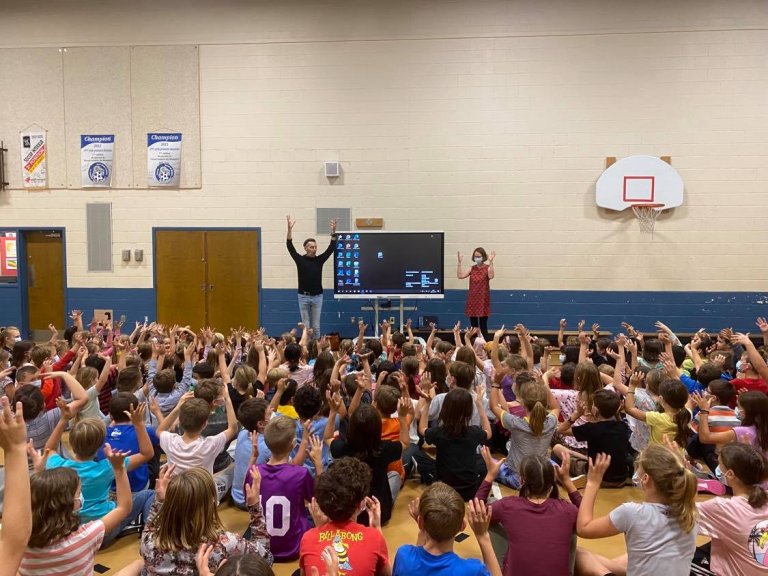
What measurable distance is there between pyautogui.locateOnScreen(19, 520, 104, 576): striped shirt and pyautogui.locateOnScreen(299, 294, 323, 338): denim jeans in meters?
7.43

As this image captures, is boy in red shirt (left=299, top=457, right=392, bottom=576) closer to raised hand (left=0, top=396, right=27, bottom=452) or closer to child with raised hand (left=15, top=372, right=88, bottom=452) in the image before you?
raised hand (left=0, top=396, right=27, bottom=452)

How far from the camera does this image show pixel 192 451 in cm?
352

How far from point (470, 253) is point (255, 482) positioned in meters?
8.30

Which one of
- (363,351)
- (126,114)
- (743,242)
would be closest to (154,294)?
(126,114)

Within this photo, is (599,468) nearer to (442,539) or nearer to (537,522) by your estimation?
(537,522)

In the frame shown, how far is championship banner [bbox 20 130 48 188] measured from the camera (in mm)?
10797

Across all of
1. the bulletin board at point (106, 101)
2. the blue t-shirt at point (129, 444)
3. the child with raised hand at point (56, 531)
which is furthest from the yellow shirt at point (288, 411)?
the bulletin board at point (106, 101)

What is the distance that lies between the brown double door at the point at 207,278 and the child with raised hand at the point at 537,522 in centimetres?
861

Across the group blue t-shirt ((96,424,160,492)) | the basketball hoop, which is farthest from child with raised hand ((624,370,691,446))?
the basketball hoop

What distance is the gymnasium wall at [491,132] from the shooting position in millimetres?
9953

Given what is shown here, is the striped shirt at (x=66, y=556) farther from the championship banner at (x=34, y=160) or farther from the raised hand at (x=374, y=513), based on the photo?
the championship banner at (x=34, y=160)

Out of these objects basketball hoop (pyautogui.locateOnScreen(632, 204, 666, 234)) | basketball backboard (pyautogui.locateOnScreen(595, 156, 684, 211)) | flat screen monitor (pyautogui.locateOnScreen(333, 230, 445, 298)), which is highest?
basketball backboard (pyautogui.locateOnScreen(595, 156, 684, 211))

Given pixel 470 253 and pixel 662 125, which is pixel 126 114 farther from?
pixel 662 125

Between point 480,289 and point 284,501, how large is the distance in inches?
280
